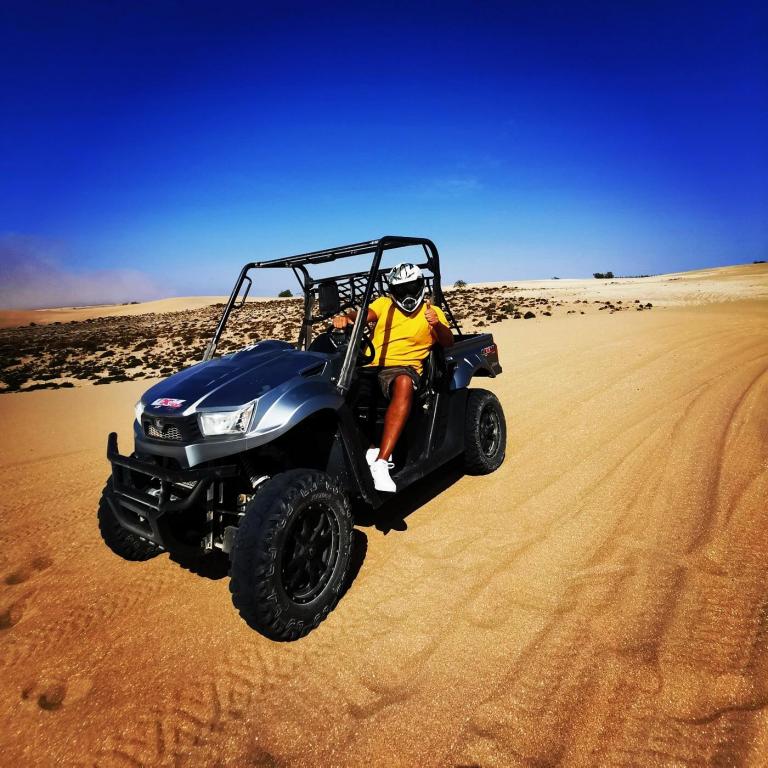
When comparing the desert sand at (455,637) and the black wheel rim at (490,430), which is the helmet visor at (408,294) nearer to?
the black wheel rim at (490,430)

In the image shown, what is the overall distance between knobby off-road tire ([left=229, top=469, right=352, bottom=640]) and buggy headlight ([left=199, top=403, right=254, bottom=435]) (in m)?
0.35

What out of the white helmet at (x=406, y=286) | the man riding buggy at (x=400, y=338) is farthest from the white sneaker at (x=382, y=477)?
the white helmet at (x=406, y=286)

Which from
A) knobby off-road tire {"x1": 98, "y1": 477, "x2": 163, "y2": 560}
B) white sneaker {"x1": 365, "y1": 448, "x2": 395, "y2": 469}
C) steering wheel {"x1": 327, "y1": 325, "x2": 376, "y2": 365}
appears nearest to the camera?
knobby off-road tire {"x1": 98, "y1": 477, "x2": 163, "y2": 560}

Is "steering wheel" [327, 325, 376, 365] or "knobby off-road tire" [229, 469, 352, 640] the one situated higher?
"steering wheel" [327, 325, 376, 365]

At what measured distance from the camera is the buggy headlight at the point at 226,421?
2524 mm

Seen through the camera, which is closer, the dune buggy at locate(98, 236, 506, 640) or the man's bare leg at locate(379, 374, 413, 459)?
the dune buggy at locate(98, 236, 506, 640)

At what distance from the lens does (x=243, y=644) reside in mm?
2527

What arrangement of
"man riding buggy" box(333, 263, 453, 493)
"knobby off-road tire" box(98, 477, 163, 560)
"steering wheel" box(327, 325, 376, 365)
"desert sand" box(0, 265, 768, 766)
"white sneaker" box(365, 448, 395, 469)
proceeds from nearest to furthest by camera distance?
"desert sand" box(0, 265, 768, 766)
"knobby off-road tire" box(98, 477, 163, 560)
"white sneaker" box(365, 448, 395, 469)
"man riding buggy" box(333, 263, 453, 493)
"steering wheel" box(327, 325, 376, 365)

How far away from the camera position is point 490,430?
4.75 meters

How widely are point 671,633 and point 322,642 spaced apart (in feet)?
6.01

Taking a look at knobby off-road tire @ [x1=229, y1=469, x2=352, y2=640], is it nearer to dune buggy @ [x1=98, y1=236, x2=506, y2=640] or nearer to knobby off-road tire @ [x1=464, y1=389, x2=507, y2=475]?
dune buggy @ [x1=98, y1=236, x2=506, y2=640]

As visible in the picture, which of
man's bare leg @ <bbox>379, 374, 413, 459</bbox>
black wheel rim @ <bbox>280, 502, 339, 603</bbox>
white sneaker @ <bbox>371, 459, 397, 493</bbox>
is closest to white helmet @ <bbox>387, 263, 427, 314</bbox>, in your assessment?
man's bare leg @ <bbox>379, 374, 413, 459</bbox>

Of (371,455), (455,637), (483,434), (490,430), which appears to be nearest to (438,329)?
(371,455)

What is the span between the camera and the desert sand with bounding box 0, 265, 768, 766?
1.91m
